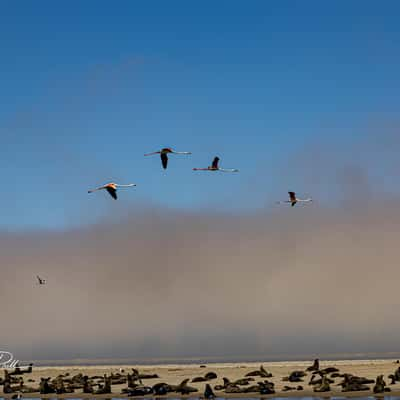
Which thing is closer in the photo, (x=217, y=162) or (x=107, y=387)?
(x=217, y=162)

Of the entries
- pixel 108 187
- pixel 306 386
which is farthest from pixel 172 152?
Result: pixel 306 386

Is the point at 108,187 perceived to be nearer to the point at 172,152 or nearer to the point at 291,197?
the point at 172,152

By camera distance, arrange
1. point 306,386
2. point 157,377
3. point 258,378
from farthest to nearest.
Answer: point 157,377 → point 258,378 → point 306,386

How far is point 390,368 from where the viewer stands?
76.1 metres

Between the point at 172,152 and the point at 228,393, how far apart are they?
2376cm

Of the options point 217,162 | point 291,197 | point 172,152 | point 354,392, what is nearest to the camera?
point 172,152

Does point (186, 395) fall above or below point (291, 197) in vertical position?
below

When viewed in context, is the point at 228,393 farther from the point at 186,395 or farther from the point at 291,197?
the point at 291,197

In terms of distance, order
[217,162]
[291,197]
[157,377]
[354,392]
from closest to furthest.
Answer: [217,162]
[291,197]
[354,392]
[157,377]

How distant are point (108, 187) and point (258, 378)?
115ft

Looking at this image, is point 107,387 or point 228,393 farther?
point 107,387

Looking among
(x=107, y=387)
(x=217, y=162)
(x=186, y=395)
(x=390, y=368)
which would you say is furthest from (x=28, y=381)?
(x=217, y=162)

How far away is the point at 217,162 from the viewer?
41281mm

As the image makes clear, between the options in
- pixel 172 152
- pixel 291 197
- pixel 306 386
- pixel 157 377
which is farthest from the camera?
pixel 157 377
